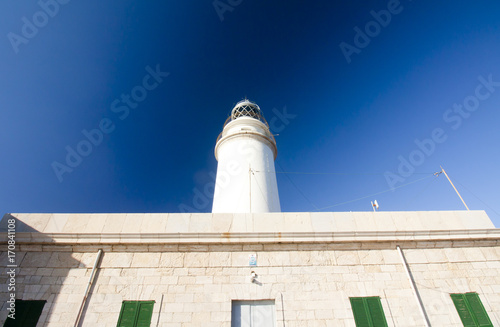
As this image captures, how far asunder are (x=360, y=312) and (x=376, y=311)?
1.38 feet

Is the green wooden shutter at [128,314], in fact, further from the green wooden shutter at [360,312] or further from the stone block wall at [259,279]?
the green wooden shutter at [360,312]

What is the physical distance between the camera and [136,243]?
6.42 m

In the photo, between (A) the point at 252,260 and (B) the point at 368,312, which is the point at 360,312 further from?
(A) the point at 252,260

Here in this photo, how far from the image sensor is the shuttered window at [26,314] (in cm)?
557

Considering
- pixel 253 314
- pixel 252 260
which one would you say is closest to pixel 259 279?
pixel 252 260

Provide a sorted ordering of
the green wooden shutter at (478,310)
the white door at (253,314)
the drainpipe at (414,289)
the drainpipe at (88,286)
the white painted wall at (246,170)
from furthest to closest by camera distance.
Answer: the white painted wall at (246,170) → the green wooden shutter at (478,310) → the drainpipe at (414,289) → the white door at (253,314) → the drainpipe at (88,286)

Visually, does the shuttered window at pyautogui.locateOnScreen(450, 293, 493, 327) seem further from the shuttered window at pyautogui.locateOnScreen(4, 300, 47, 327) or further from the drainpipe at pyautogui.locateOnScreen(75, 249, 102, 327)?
the shuttered window at pyautogui.locateOnScreen(4, 300, 47, 327)

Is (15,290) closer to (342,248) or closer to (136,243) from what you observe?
(136,243)

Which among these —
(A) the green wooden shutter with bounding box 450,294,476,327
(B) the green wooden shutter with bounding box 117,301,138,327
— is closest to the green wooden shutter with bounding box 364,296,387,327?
(A) the green wooden shutter with bounding box 450,294,476,327

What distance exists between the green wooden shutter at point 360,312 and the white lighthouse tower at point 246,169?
5.03 m

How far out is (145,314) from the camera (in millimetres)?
5672

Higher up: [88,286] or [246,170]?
[246,170]

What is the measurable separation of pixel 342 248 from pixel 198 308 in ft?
13.6

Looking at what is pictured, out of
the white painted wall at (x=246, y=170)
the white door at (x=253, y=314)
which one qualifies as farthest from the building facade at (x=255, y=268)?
the white painted wall at (x=246, y=170)
